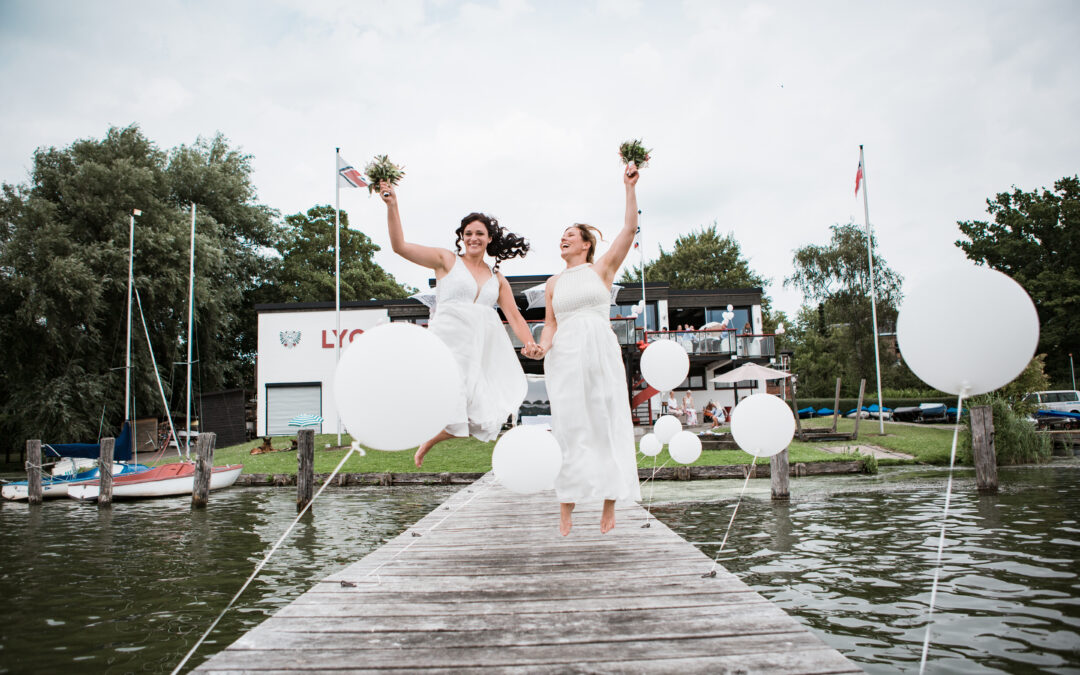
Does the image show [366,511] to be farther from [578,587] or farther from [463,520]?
[578,587]

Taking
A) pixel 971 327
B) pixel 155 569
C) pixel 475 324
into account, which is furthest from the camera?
pixel 155 569

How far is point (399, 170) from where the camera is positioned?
4.24 meters

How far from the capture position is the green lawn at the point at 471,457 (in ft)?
51.1

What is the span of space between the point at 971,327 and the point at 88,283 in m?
31.6

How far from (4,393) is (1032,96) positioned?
45.8 meters

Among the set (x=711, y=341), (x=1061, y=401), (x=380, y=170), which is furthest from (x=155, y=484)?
(x=1061, y=401)

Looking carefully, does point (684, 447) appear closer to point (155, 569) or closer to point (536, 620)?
point (536, 620)

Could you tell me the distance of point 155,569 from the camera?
696 centimetres

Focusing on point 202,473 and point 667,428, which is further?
point 202,473

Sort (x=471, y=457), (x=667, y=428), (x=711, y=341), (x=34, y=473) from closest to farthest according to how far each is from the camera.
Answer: (x=667, y=428)
(x=34, y=473)
(x=471, y=457)
(x=711, y=341)

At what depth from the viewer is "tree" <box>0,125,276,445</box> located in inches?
994

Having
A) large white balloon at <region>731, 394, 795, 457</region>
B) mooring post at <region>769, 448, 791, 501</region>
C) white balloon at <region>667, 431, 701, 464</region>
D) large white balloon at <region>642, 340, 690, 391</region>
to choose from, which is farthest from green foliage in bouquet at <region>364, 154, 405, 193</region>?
mooring post at <region>769, 448, 791, 501</region>

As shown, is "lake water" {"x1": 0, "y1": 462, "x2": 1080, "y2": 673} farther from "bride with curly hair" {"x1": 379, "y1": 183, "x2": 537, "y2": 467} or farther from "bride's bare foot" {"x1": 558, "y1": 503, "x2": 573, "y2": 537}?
"bride with curly hair" {"x1": 379, "y1": 183, "x2": 537, "y2": 467}

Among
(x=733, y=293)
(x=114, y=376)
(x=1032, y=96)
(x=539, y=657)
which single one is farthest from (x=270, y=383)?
(x=1032, y=96)
